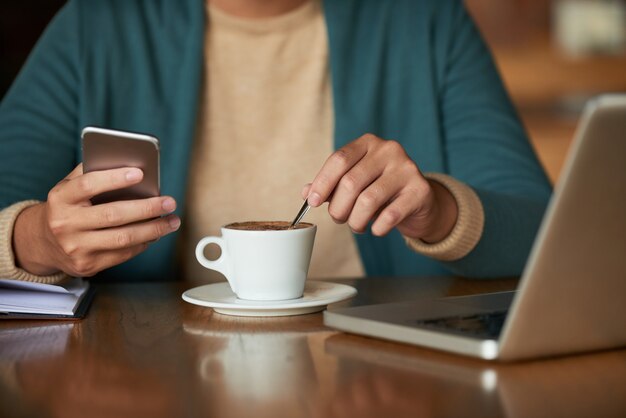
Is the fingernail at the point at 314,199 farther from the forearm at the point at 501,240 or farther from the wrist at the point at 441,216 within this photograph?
the forearm at the point at 501,240

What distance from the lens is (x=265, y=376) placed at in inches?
27.8

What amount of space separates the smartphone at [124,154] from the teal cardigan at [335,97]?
17.1 inches

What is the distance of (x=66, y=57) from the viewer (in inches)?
60.7

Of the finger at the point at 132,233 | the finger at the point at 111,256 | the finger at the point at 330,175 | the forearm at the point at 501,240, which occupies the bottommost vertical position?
the forearm at the point at 501,240

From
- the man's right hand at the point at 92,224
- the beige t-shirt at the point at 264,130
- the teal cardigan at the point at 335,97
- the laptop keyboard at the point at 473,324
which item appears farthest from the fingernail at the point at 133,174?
the beige t-shirt at the point at 264,130

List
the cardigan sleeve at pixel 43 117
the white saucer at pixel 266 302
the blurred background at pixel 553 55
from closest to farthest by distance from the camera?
the white saucer at pixel 266 302
the cardigan sleeve at pixel 43 117
the blurred background at pixel 553 55

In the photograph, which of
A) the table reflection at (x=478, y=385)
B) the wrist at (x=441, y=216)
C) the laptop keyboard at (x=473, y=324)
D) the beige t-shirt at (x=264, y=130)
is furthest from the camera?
the beige t-shirt at (x=264, y=130)

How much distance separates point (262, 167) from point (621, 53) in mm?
2750

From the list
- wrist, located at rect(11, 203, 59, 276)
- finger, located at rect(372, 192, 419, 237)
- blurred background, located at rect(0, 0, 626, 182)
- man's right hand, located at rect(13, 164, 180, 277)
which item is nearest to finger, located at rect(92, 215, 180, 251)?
man's right hand, located at rect(13, 164, 180, 277)

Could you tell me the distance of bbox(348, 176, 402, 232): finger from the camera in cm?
99

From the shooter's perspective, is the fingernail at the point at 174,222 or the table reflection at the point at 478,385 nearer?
the table reflection at the point at 478,385

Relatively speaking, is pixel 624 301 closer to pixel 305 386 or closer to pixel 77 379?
pixel 305 386

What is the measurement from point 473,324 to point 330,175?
0.87 ft

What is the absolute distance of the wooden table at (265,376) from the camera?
622 mm
